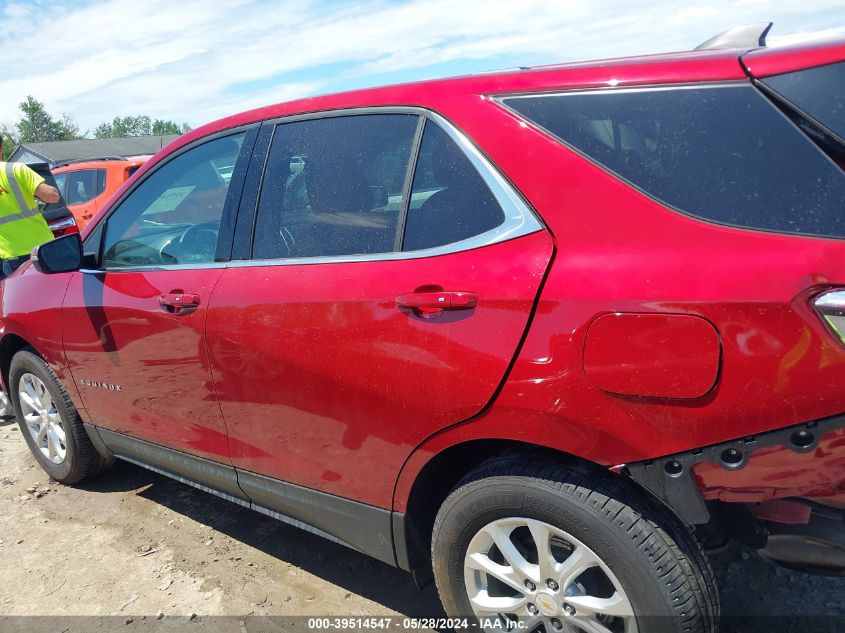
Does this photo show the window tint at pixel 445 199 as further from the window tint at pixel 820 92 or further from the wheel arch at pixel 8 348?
the wheel arch at pixel 8 348

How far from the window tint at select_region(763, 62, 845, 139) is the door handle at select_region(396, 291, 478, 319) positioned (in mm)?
889

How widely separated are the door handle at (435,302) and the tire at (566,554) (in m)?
0.46

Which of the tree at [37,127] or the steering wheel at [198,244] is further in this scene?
the tree at [37,127]

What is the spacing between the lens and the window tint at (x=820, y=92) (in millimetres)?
1562

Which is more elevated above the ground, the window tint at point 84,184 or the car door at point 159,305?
the window tint at point 84,184

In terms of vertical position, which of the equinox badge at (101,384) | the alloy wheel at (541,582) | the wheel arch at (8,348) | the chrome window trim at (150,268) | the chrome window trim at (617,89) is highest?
the chrome window trim at (617,89)

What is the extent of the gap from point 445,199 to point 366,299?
0.38 m

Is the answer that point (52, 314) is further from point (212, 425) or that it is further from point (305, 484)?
point (305, 484)

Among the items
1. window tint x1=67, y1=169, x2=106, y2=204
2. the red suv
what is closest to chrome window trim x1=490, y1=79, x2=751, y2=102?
the red suv

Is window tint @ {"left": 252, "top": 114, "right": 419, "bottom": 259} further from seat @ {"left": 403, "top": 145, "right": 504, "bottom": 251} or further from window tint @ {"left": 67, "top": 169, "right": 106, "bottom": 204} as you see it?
window tint @ {"left": 67, "top": 169, "right": 106, "bottom": 204}

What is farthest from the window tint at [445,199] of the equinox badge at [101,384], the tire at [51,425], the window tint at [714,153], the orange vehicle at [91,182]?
the orange vehicle at [91,182]

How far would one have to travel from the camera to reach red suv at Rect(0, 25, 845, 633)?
5.15 feet

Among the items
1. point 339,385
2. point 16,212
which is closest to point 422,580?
point 339,385

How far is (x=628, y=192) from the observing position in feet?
5.73
